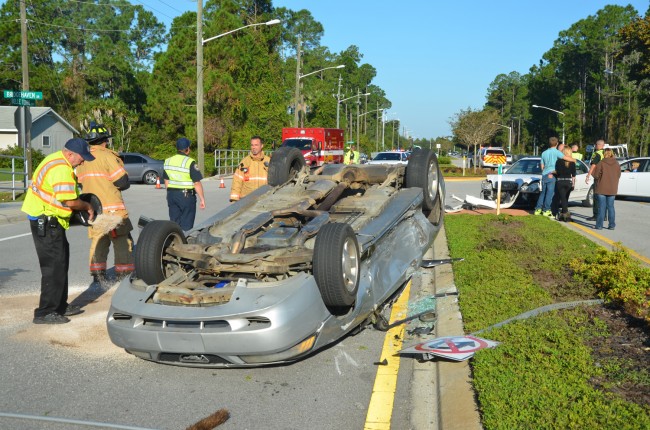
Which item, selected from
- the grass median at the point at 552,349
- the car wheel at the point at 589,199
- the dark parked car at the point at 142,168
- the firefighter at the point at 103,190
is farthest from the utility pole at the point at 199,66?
the grass median at the point at 552,349

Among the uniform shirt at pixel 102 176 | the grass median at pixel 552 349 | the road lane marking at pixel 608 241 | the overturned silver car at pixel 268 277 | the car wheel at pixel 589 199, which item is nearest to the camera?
the grass median at pixel 552 349

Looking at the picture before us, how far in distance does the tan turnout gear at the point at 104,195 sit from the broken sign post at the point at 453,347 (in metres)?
3.99

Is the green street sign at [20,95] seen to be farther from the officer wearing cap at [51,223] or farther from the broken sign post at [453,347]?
the broken sign post at [453,347]

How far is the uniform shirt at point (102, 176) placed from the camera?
25.7ft

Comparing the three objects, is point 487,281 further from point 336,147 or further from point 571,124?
point 571,124

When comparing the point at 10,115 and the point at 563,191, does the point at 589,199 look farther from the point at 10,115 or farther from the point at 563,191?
the point at 10,115

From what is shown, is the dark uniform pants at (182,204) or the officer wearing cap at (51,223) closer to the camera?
the officer wearing cap at (51,223)

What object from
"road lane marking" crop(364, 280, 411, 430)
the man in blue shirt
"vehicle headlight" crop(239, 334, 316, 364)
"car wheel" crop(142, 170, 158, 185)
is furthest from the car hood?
"car wheel" crop(142, 170, 158, 185)

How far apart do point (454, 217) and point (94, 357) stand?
30.6 feet

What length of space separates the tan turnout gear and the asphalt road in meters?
1.49

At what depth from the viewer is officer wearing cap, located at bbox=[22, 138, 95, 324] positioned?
247 inches

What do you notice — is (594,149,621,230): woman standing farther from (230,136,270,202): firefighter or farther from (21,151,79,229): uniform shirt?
(21,151,79,229): uniform shirt

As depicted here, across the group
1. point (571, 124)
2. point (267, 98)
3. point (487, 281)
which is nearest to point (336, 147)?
point (267, 98)

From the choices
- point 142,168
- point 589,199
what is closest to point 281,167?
point 589,199
